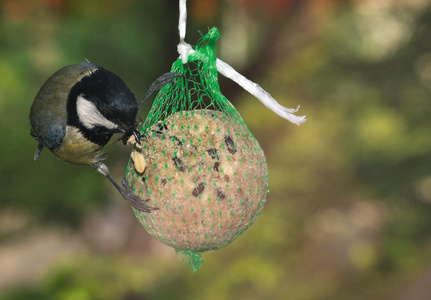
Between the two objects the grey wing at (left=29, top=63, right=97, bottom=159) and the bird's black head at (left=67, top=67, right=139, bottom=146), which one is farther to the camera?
the grey wing at (left=29, top=63, right=97, bottom=159)

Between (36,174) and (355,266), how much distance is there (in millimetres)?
3153

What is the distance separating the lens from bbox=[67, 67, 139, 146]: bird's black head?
1903 mm

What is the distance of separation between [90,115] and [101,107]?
0.55 ft

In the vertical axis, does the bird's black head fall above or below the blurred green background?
below

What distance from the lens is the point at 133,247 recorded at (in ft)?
15.5

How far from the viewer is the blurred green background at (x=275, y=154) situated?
13.5 ft

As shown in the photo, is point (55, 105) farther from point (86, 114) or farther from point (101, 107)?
point (101, 107)

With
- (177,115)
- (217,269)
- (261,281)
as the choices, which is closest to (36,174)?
(217,269)

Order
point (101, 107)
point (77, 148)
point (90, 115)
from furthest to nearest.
→ point (77, 148), point (90, 115), point (101, 107)

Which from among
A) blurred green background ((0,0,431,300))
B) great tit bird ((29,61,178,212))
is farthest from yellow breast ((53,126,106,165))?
blurred green background ((0,0,431,300))

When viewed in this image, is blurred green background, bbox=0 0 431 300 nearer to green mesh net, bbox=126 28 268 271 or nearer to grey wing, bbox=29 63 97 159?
grey wing, bbox=29 63 97 159

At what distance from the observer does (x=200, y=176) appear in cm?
198

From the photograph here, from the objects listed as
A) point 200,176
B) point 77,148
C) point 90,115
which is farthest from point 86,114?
point 200,176

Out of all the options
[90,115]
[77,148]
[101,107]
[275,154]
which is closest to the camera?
[101,107]
